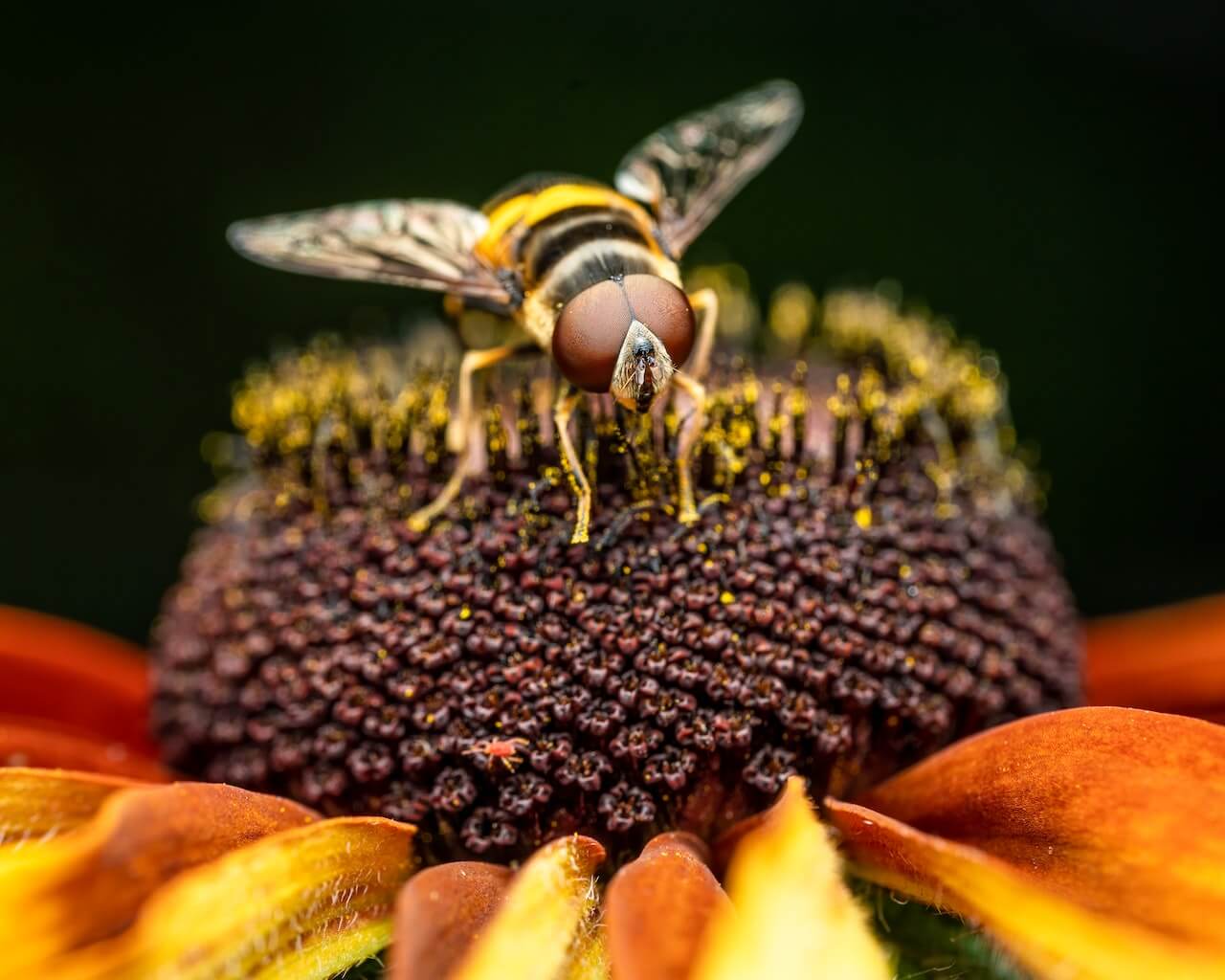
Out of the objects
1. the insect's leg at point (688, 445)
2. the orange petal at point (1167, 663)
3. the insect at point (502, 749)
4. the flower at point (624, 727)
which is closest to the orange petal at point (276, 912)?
the flower at point (624, 727)

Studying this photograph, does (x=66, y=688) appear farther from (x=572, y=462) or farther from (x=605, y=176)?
(x=605, y=176)

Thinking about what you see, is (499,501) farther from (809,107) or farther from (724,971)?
(809,107)

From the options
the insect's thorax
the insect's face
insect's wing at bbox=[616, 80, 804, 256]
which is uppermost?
insect's wing at bbox=[616, 80, 804, 256]

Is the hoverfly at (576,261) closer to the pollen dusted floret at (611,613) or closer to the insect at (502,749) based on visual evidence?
the pollen dusted floret at (611,613)

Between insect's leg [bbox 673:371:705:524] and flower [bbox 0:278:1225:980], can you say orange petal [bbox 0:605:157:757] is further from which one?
insect's leg [bbox 673:371:705:524]

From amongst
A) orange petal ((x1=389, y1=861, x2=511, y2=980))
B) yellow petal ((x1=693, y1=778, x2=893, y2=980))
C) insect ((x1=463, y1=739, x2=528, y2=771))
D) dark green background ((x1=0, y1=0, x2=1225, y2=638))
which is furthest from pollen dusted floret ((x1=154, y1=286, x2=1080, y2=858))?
dark green background ((x1=0, y1=0, x2=1225, y2=638))

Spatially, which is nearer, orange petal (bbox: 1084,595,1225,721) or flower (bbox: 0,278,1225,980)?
flower (bbox: 0,278,1225,980)

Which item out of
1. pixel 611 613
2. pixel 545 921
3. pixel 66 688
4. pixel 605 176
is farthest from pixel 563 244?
pixel 605 176
